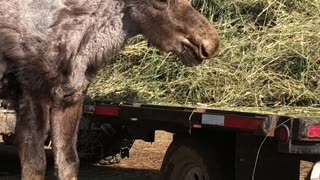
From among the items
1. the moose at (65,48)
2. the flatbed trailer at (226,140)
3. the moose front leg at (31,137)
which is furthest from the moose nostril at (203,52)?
the moose front leg at (31,137)

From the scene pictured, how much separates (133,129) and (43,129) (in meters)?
1.15

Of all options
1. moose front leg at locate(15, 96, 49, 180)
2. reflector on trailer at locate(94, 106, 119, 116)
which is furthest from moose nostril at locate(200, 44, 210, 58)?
moose front leg at locate(15, 96, 49, 180)

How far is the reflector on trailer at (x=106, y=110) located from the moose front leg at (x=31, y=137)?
79 centimetres

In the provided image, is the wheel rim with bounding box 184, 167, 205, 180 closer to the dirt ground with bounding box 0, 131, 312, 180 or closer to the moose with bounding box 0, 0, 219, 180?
the moose with bounding box 0, 0, 219, 180

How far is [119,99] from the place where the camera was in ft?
20.1

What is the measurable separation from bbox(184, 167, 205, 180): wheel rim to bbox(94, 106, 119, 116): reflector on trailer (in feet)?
2.99

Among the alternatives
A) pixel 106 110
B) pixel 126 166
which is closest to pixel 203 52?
pixel 106 110

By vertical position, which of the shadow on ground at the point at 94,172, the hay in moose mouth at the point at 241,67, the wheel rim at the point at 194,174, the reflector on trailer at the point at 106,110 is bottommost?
the shadow on ground at the point at 94,172

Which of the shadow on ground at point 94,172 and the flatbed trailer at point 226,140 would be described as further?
the shadow on ground at point 94,172

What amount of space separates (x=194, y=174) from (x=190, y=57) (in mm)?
1081

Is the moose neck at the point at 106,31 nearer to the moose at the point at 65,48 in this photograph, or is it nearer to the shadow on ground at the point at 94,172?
the moose at the point at 65,48

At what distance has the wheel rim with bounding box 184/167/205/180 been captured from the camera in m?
5.17

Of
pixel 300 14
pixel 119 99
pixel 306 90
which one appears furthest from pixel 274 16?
pixel 119 99

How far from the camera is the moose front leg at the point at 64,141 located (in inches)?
217
